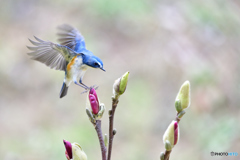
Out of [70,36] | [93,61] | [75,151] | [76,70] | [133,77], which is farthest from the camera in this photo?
[133,77]

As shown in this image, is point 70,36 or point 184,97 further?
point 70,36

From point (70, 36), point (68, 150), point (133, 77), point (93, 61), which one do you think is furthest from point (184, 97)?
point (133, 77)

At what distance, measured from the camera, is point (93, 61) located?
1701 mm

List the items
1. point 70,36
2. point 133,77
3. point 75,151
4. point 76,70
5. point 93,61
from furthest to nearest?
point 133,77
point 70,36
point 76,70
point 93,61
point 75,151

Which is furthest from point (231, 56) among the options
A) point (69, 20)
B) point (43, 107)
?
point (69, 20)

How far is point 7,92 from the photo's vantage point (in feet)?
17.2

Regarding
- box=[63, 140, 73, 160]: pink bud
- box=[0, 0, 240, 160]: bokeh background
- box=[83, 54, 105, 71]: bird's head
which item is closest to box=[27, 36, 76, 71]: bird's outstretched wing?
box=[83, 54, 105, 71]: bird's head

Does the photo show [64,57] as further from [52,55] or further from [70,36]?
[70,36]

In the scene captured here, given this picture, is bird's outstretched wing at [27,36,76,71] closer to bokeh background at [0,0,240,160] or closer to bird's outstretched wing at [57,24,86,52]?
bird's outstretched wing at [57,24,86,52]

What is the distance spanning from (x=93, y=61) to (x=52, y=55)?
1.22 feet

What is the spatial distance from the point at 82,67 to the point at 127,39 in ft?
13.4

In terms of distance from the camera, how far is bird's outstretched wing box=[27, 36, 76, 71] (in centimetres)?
192

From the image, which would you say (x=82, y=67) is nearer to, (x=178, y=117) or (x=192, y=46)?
(x=178, y=117)

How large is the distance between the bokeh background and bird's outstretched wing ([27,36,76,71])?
161 centimetres
